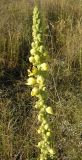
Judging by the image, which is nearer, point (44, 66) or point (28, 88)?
point (44, 66)

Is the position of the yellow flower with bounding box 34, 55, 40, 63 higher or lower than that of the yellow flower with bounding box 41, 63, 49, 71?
higher

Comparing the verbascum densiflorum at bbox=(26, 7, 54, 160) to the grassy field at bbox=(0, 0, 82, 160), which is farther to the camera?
the grassy field at bbox=(0, 0, 82, 160)

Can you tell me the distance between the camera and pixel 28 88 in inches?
159

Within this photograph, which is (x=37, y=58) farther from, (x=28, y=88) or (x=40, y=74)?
(x=28, y=88)

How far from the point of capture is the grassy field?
305 cm

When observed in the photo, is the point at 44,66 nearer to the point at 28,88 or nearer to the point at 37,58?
the point at 37,58

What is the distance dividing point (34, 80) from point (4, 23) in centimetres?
322

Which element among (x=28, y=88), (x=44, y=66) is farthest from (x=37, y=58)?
(x=28, y=88)

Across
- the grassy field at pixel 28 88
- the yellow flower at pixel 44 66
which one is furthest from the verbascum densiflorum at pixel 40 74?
the grassy field at pixel 28 88

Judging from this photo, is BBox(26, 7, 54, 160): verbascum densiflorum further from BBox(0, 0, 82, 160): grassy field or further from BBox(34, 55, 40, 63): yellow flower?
BBox(0, 0, 82, 160): grassy field

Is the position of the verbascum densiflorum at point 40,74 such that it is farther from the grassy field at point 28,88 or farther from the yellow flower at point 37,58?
the grassy field at point 28,88

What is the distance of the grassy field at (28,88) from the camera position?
3053 millimetres

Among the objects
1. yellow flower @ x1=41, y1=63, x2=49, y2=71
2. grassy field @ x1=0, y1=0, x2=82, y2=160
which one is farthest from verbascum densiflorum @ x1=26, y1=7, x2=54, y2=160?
grassy field @ x1=0, y1=0, x2=82, y2=160

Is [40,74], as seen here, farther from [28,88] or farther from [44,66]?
[28,88]
